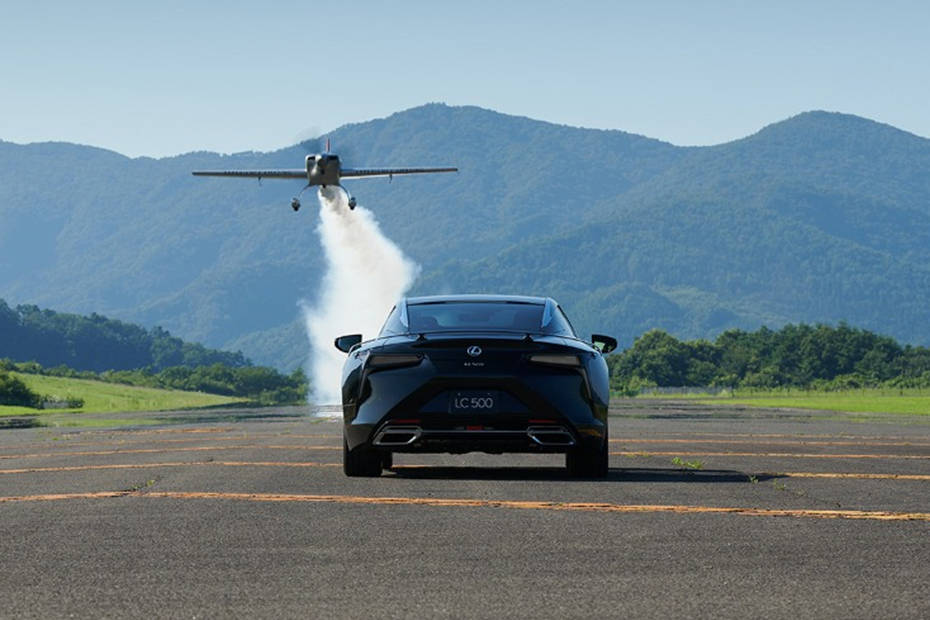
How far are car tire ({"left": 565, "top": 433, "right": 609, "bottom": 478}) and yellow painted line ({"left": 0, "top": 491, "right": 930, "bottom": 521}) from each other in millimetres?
2389

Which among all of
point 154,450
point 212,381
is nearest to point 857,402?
point 154,450

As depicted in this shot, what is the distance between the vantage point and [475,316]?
579 inches

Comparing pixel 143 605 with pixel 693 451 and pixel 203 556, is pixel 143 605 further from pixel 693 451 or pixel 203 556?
pixel 693 451

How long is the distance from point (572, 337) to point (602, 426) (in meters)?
0.94

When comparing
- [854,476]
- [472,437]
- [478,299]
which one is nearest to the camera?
[472,437]

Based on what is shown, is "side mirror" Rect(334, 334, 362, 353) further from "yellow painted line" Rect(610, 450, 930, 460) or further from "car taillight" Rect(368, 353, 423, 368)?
"yellow painted line" Rect(610, 450, 930, 460)

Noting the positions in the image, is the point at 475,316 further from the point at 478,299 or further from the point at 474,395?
the point at 474,395

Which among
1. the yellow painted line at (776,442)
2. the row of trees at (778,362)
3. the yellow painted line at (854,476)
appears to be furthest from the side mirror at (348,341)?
the row of trees at (778,362)

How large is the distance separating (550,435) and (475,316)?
1981 millimetres

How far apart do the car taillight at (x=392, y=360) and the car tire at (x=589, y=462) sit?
5.43 ft

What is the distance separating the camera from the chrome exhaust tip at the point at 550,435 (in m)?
13.0

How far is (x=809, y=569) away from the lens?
7848 millimetres

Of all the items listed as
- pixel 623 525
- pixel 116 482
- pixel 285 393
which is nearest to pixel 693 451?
pixel 116 482

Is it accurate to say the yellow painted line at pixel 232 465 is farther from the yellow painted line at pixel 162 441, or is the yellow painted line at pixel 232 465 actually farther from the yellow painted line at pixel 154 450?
the yellow painted line at pixel 162 441
